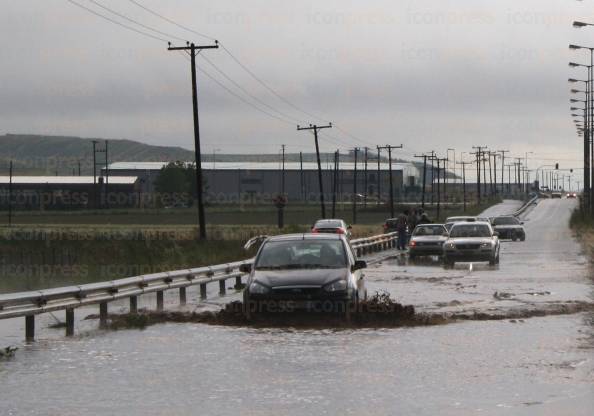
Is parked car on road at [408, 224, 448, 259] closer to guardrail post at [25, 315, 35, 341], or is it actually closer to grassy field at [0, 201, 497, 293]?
grassy field at [0, 201, 497, 293]

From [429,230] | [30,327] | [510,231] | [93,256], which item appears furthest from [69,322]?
[510,231]

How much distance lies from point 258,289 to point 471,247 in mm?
23892

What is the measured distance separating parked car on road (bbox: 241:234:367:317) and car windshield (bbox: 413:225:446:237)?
2862cm

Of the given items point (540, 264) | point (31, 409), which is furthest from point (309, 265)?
point (540, 264)

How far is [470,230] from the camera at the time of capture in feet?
142

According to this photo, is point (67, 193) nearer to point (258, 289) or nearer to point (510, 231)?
point (510, 231)

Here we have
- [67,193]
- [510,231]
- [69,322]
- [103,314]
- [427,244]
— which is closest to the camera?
[69,322]

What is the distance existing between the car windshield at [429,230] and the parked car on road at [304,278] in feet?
93.9

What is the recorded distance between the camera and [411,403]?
10.7 metres

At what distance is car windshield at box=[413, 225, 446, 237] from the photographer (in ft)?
158

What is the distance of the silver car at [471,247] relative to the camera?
4103 cm

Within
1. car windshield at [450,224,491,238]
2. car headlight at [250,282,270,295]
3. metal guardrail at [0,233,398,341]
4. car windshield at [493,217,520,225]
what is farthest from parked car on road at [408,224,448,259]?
car headlight at [250,282,270,295]

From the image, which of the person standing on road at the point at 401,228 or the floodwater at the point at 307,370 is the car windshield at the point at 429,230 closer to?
the person standing on road at the point at 401,228

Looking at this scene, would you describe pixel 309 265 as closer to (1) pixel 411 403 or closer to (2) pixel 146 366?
(2) pixel 146 366
